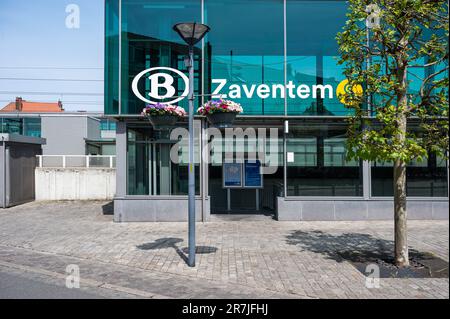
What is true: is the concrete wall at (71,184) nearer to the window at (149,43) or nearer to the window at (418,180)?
the window at (149,43)

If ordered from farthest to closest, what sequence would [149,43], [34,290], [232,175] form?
[232,175], [149,43], [34,290]

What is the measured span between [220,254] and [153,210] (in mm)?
4317

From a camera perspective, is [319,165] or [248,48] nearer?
[248,48]

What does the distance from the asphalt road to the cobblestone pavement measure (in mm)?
412

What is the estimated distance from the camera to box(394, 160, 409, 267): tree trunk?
698 centimetres

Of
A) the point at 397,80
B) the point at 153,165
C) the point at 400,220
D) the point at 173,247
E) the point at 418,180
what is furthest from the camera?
the point at 418,180

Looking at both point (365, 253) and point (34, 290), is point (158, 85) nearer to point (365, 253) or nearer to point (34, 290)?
point (34, 290)

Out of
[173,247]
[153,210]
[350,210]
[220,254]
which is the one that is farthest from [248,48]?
[220,254]

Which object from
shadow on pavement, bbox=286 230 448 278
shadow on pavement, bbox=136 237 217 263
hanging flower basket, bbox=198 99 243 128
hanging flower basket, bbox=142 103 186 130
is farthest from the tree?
shadow on pavement, bbox=136 237 217 263

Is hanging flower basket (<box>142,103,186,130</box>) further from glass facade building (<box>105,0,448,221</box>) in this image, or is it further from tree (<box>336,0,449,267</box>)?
glass facade building (<box>105,0,448,221</box>)

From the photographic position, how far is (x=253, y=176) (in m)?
13.7

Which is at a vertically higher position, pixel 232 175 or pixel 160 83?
pixel 160 83

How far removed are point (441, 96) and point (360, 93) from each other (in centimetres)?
135
